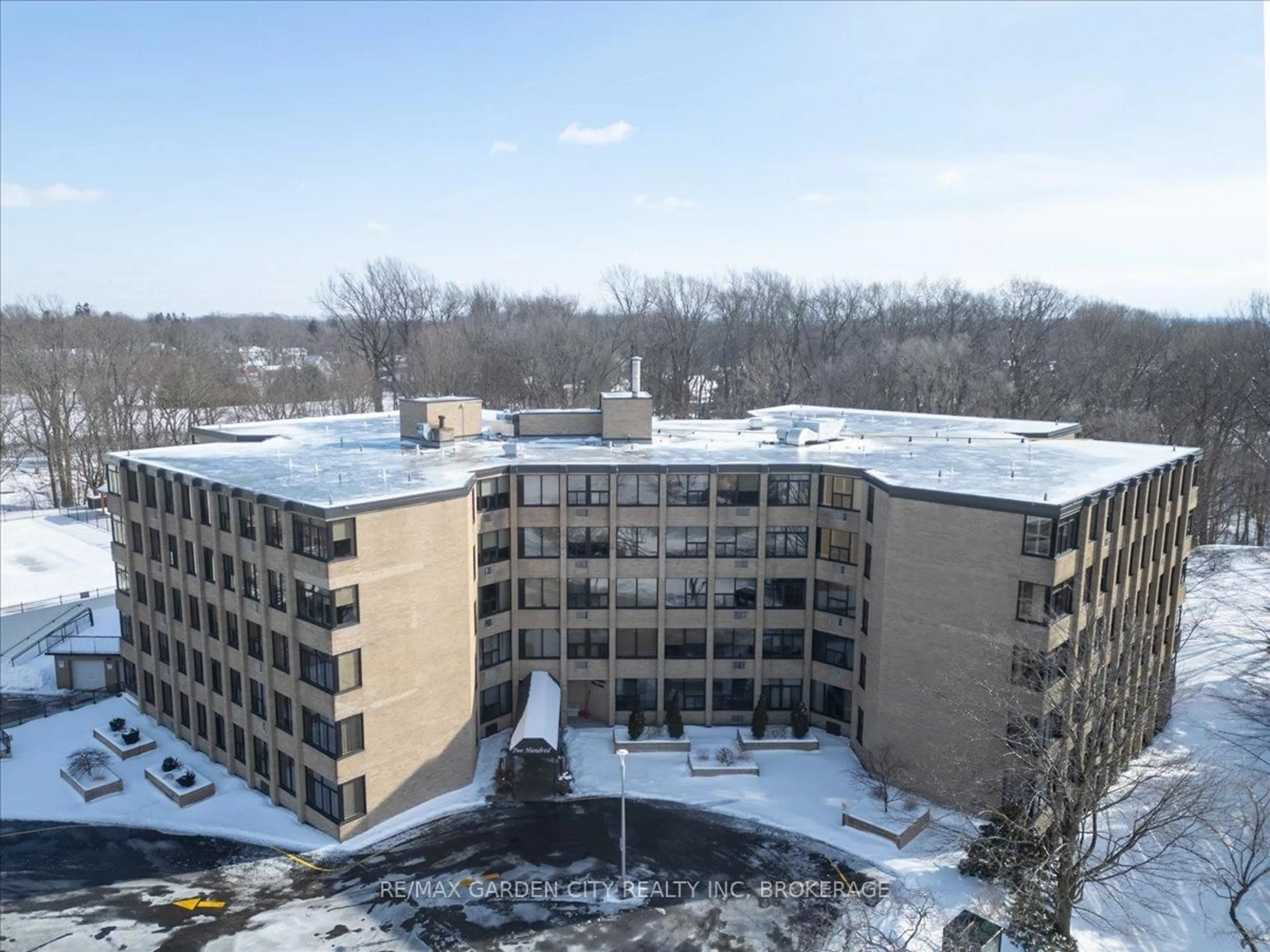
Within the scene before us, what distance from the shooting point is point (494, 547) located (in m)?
39.8

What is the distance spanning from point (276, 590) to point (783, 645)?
74.9ft

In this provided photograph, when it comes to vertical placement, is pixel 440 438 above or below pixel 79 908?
above

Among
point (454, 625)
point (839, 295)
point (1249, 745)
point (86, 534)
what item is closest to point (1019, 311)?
point (839, 295)

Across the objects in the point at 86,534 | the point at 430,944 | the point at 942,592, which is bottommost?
the point at 430,944

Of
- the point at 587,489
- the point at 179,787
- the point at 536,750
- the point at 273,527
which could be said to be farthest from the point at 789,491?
the point at 179,787

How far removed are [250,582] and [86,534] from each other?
43.5 m

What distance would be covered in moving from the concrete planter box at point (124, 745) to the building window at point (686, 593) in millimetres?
24185

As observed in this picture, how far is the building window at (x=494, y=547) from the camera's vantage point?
1545 inches

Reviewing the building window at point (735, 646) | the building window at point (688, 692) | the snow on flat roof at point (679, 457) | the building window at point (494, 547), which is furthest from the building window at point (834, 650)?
the building window at point (494, 547)

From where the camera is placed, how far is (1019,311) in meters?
104

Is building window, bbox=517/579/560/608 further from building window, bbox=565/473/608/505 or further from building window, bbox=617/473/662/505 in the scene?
building window, bbox=617/473/662/505

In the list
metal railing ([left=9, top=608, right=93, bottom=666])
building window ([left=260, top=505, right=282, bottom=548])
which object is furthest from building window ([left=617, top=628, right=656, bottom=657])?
metal railing ([left=9, top=608, right=93, bottom=666])

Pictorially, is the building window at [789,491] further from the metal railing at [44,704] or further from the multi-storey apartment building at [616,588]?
the metal railing at [44,704]

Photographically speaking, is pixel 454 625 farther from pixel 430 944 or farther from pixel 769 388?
pixel 769 388
